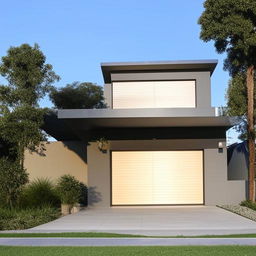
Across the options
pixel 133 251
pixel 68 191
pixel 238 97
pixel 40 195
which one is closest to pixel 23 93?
pixel 68 191

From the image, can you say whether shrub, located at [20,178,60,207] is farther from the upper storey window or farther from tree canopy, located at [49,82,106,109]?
tree canopy, located at [49,82,106,109]

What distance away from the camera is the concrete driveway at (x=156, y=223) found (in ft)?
44.2

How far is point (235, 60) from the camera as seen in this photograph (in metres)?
21.1

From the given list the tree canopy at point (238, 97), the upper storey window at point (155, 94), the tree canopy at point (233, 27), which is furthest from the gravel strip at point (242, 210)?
the tree canopy at point (233, 27)

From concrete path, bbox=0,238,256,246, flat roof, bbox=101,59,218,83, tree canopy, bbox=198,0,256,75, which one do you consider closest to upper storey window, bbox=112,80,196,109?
flat roof, bbox=101,59,218,83

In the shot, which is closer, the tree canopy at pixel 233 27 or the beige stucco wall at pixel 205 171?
the tree canopy at pixel 233 27

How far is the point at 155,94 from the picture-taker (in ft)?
75.1

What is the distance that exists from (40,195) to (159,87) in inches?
280

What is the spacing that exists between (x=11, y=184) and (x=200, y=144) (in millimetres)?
8824

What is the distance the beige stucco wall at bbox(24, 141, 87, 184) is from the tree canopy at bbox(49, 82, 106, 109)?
40.7 feet

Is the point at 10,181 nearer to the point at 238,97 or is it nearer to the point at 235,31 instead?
the point at 235,31

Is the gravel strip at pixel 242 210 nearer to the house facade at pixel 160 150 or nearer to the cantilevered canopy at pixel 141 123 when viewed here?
→ the house facade at pixel 160 150

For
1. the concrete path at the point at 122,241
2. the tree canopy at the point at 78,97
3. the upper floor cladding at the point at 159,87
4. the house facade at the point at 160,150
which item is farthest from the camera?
the tree canopy at the point at 78,97

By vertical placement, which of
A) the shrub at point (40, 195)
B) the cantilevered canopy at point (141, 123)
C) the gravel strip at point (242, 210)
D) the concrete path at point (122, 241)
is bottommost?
the gravel strip at point (242, 210)
